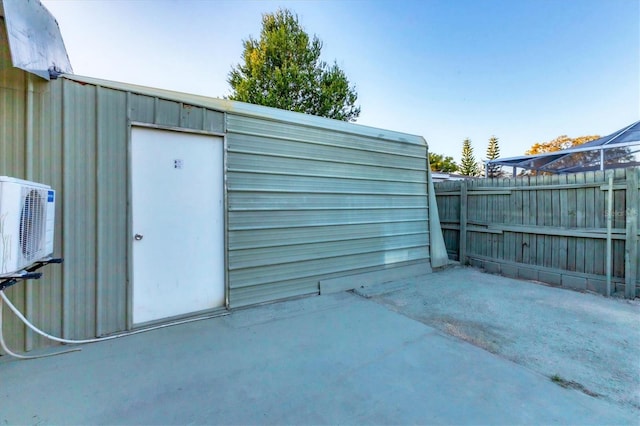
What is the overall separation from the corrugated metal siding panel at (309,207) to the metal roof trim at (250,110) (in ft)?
0.33

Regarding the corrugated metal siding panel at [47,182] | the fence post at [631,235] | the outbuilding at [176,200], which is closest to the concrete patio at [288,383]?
the corrugated metal siding panel at [47,182]

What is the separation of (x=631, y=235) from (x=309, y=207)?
14.5 ft

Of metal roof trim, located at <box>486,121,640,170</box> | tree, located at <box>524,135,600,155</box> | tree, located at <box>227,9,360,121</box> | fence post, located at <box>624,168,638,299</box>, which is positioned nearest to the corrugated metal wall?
fence post, located at <box>624,168,638,299</box>

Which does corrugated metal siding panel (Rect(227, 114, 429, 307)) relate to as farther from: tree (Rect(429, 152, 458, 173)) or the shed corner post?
tree (Rect(429, 152, 458, 173))

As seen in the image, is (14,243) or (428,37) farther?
(428,37)

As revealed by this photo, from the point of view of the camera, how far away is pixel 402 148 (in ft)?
16.0

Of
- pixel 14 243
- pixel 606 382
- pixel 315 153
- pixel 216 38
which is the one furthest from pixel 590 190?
pixel 216 38

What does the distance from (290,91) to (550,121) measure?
441 inches

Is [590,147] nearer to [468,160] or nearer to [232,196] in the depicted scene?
[232,196]

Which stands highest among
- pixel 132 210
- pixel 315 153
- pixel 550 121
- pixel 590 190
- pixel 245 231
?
pixel 550 121

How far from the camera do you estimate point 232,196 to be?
3.21m

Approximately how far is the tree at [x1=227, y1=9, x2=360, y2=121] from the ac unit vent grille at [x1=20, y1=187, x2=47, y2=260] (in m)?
9.91

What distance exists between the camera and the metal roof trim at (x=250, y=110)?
8.41ft

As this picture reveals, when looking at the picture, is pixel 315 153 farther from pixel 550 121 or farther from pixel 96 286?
pixel 550 121
